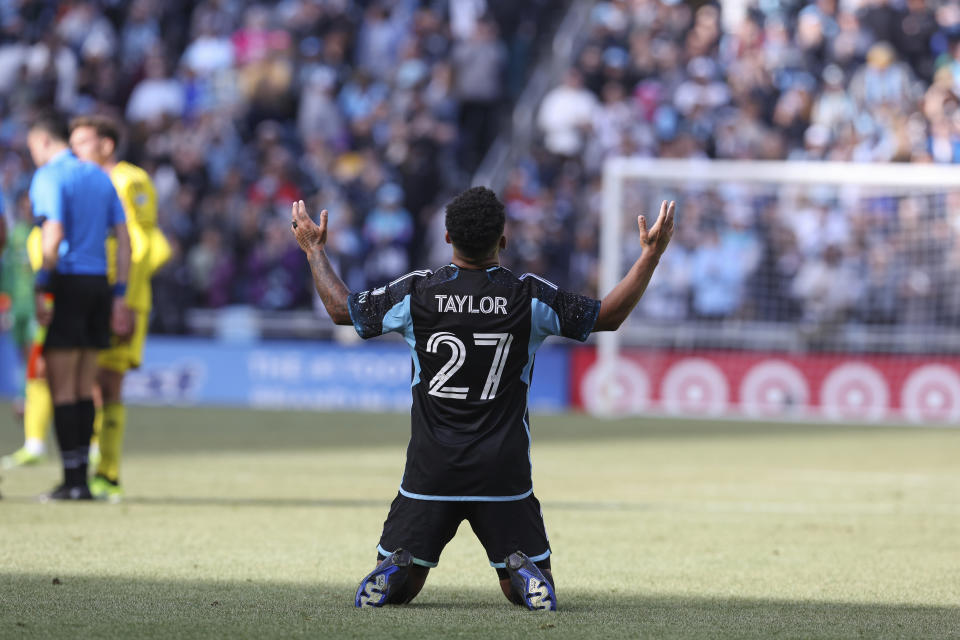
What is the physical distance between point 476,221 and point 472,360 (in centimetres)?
51

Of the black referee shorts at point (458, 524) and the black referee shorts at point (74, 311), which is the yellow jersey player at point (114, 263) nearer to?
the black referee shorts at point (74, 311)

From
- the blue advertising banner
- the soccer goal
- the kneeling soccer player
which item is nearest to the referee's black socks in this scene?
the kneeling soccer player

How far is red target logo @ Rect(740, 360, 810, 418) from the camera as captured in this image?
19328 mm

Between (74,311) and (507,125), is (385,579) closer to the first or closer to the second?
(74,311)

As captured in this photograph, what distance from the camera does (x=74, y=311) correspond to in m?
9.23

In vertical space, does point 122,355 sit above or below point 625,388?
above

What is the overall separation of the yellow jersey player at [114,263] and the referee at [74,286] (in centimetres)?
23

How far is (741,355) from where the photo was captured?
19625mm

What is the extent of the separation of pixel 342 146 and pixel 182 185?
2373 mm

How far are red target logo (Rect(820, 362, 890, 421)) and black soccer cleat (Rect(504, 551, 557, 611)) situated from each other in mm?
14013

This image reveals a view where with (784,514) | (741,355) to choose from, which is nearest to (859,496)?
(784,514)

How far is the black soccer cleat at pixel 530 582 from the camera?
5.71 metres

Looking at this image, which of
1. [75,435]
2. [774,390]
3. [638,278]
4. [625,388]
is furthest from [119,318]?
[774,390]

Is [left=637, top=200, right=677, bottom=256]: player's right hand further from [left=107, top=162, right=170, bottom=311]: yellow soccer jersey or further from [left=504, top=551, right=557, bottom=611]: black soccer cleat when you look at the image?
[left=107, top=162, right=170, bottom=311]: yellow soccer jersey
